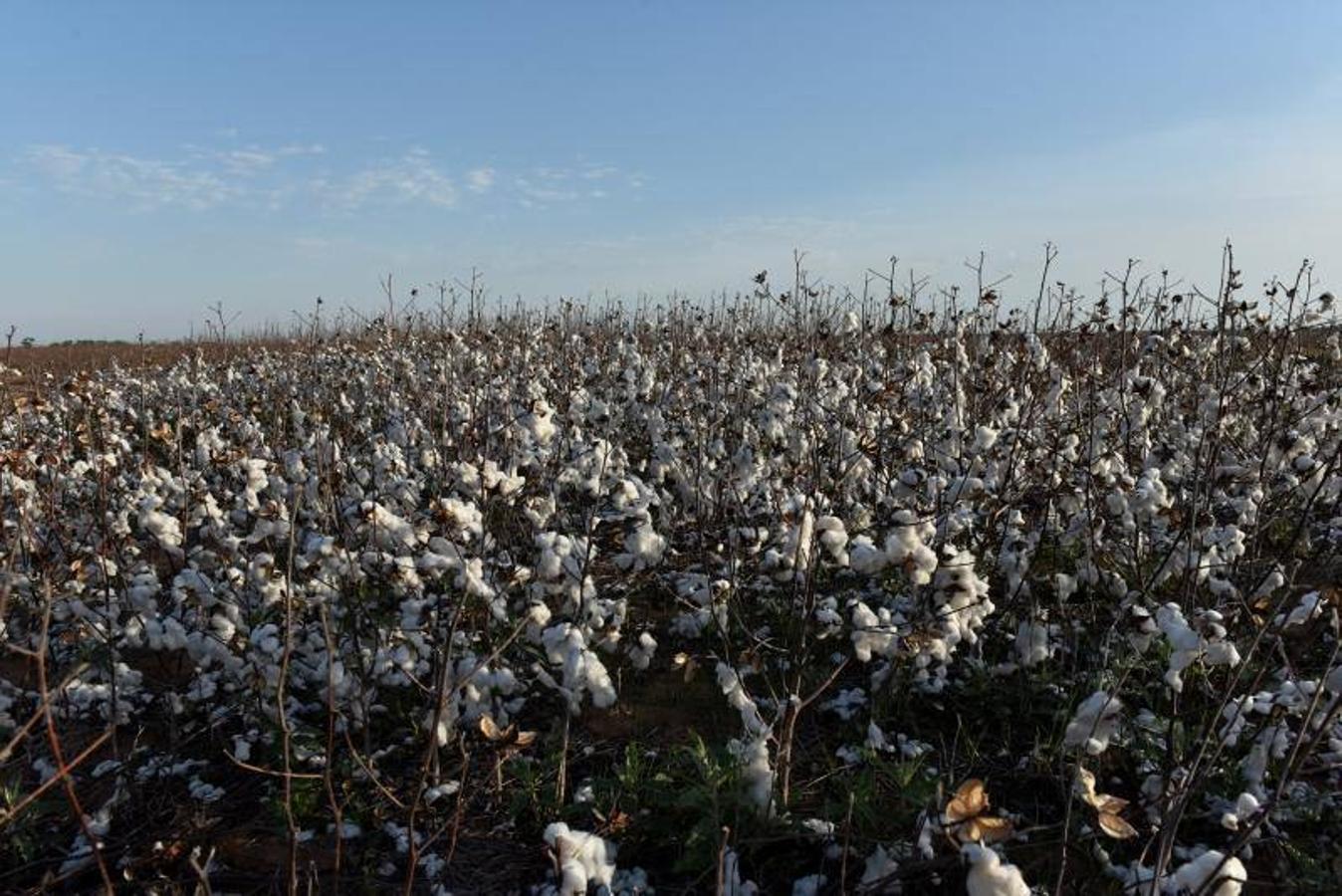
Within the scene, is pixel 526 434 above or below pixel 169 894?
above

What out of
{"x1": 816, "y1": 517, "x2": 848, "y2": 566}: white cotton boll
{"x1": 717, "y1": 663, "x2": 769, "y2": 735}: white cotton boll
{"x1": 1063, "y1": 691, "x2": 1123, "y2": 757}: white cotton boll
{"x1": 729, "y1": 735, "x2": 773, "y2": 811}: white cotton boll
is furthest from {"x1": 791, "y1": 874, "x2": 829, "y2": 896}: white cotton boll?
{"x1": 816, "y1": 517, "x2": 848, "y2": 566}: white cotton boll

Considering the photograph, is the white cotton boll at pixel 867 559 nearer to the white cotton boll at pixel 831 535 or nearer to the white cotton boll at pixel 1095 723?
the white cotton boll at pixel 831 535

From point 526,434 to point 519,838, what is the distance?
8.84 feet

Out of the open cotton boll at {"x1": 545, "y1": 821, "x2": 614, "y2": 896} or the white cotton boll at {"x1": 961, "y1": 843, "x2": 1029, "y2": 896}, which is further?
the open cotton boll at {"x1": 545, "y1": 821, "x2": 614, "y2": 896}

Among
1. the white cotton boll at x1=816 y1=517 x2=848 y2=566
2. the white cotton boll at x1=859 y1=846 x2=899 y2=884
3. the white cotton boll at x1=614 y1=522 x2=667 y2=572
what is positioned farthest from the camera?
the white cotton boll at x1=614 y1=522 x2=667 y2=572

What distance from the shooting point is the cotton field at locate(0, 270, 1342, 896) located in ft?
10.6

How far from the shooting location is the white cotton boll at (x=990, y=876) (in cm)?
183

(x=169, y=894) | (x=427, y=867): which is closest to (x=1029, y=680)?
(x=427, y=867)

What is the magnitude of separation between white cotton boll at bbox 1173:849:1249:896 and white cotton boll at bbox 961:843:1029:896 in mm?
493

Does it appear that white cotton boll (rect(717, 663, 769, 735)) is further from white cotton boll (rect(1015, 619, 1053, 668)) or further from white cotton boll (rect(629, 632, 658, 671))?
white cotton boll (rect(1015, 619, 1053, 668))

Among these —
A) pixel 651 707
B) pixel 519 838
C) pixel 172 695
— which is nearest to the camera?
pixel 519 838

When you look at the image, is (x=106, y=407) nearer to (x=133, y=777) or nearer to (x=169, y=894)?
(x=133, y=777)

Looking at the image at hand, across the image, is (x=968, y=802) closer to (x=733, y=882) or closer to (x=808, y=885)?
(x=733, y=882)

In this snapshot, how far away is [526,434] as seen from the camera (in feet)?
19.0
